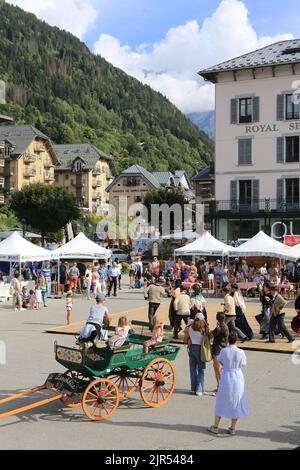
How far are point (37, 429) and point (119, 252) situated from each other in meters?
44.1

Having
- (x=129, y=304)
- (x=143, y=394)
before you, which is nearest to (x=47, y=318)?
(x=129, y=304)

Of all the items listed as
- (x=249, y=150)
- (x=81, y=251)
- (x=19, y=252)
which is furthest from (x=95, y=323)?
(x=249, y=150)

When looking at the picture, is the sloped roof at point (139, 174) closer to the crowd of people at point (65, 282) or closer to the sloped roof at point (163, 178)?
the sloped roof at point (163, 178)

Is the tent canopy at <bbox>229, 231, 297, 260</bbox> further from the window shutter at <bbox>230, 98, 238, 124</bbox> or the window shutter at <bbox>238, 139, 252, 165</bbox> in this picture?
the window shutter at <bbox>230, 98, 238, 124</bbox>

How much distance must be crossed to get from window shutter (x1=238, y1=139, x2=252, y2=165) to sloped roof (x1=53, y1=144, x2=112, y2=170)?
6950cm

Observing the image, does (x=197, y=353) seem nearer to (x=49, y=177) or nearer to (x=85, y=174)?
(x=49, y=177)

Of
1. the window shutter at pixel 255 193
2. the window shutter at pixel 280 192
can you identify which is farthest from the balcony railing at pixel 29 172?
the window shutter at pixel 280 192

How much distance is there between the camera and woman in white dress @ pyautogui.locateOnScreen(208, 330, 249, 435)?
799 centimetres

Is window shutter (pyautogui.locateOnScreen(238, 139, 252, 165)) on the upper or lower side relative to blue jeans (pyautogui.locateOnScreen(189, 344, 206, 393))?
upper

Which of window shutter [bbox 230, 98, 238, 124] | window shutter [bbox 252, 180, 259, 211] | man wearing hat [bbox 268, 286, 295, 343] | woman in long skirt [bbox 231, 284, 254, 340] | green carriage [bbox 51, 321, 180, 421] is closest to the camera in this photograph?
green carriage [bbox 51, 321, 180, 421]

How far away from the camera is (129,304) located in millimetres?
23906

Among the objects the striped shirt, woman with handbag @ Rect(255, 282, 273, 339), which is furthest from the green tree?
woman with handbag @ Rect(255, 282, 273, 339)

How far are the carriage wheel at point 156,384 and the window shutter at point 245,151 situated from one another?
35273mm
